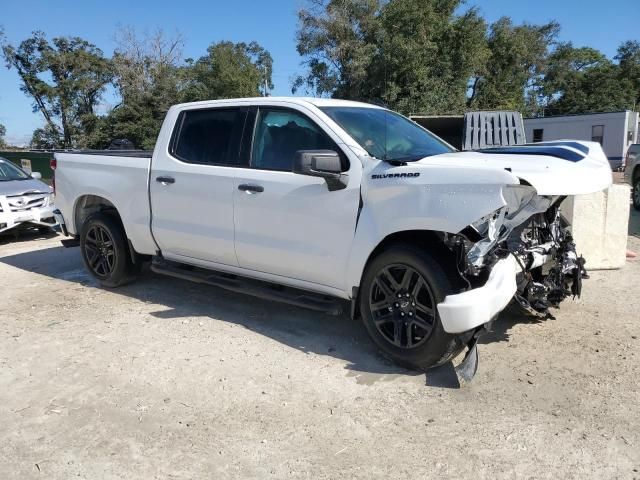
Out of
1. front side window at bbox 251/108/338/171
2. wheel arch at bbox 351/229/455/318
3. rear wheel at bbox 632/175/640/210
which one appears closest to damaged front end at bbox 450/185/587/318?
wheel arch at bbox 351/229/455/318

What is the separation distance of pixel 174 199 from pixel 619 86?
180 feet

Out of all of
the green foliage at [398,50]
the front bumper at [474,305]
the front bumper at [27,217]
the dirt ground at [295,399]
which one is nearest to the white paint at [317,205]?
the front bumper at [474,305]

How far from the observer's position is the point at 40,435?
127 inches

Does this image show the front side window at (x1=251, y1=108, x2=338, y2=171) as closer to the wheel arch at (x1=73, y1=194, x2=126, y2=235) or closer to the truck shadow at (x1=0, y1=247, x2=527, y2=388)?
the truck shadow at (x1=0, y1=247, x2=527, y2=388)

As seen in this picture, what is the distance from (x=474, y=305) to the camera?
3217 millimetres

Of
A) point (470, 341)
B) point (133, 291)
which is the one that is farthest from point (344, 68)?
point (470, 341)

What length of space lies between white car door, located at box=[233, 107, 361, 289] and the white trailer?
2685 centimetres

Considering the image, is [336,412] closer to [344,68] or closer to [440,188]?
[440,188]

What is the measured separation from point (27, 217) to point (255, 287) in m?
6.11

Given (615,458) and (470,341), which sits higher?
(470,341)

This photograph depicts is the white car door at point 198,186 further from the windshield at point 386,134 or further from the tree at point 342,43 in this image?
the tree at point 342,43

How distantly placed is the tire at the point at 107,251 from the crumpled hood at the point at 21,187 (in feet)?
12.6

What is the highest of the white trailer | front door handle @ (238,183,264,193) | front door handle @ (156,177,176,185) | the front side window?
the white trailer

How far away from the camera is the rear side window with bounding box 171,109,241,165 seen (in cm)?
485
